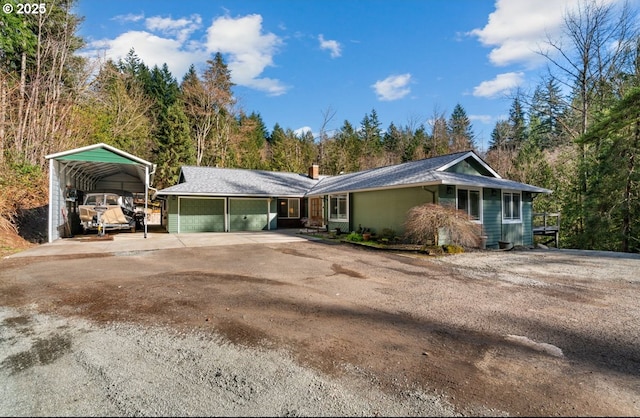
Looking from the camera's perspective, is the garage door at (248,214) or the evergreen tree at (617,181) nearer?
the evergreen tree at (617,181)

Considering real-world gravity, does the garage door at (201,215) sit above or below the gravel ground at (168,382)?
above

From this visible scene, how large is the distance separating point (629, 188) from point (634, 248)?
9.45ft

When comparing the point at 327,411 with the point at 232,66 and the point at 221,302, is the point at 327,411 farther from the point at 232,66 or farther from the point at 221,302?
the point at 232,66

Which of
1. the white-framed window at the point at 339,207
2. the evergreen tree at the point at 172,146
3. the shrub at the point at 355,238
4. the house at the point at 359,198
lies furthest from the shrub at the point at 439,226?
the evergreen tree at the point at 172,146

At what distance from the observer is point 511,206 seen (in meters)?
13.2

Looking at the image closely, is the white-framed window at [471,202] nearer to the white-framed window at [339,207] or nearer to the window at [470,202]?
the window at [470,202]

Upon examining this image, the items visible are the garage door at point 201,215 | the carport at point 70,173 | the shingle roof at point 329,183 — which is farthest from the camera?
the garage door at point 201,215

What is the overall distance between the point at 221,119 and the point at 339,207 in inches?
840

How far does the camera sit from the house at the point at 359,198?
39.0ft

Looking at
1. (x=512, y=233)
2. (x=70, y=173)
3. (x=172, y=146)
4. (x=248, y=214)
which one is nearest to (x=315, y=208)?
(x=248, y=214)

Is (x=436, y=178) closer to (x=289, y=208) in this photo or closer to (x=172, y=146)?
(x=289, y=208)

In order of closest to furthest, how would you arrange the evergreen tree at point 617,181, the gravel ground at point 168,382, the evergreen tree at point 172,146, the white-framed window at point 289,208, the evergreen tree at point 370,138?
the gravel ground at point 168,382 → the evergreen tree at point 617,181 → the white-framed window at point 289,208 → the evergreen tree at point 172,146 → the evergreen tree at point 370,138

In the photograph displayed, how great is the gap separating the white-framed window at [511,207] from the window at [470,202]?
5.89 feet

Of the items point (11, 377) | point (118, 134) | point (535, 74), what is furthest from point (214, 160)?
point (11, 377)
